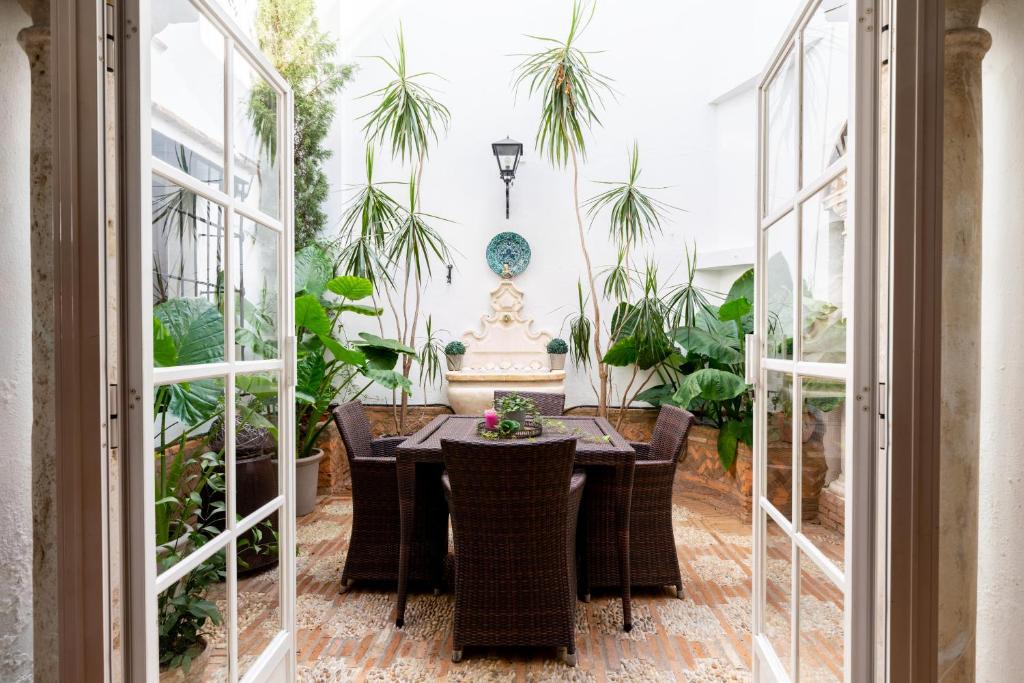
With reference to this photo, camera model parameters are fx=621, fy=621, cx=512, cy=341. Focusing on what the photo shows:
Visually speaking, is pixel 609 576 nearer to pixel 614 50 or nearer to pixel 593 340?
pixel 593 340

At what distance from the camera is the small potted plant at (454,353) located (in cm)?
550

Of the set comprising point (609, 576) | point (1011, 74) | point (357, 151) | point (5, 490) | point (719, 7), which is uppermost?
point (719, 7)

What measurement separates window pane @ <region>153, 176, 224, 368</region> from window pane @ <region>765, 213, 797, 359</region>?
1367 millimetres

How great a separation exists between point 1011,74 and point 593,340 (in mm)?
4799

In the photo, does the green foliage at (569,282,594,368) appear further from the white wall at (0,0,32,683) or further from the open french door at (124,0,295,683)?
the white wall at (0,0,32,683)

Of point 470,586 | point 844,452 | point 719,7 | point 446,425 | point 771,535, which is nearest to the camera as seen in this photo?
point 844,452

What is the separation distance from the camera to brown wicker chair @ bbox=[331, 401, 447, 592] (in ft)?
9.30

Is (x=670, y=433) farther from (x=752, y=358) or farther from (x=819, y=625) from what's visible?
(x=819, y=625)

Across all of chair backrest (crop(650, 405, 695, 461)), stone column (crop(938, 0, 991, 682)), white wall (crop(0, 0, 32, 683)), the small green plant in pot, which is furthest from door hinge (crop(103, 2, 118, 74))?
chair backrest (crop(650, 405, 695, 461))

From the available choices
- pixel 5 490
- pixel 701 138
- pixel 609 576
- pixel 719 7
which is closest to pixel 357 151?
pixel 701 138

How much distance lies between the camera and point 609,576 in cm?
284

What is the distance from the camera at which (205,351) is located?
136 centimetres

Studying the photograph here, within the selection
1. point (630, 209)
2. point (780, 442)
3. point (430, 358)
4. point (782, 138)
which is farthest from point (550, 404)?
point (782, 138)

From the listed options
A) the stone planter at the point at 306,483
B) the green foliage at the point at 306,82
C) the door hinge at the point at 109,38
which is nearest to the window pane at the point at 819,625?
the door hinge at the point at 109,38
